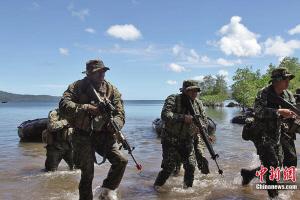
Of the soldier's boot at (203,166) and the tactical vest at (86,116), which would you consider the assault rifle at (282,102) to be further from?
the soldier's boot at (203,166)

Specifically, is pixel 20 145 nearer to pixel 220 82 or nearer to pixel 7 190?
pixel 7 190

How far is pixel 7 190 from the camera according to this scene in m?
8.98

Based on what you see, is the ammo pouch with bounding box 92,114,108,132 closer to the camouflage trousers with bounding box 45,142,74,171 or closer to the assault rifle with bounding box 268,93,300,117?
the assault rifle with bounding box 268,93,300,117

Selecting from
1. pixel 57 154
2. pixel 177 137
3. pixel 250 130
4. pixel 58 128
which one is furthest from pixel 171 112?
pixel 57 154

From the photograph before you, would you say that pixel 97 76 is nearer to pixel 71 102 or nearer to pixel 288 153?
pixel 71 102

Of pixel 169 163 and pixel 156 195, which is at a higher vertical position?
pixel 169 163

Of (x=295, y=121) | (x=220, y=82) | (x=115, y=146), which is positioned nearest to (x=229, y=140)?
(x=295, y=121)

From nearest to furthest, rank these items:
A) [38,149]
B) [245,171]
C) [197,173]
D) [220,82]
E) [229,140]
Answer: [245,171] < [197,173] < [38,149] < [229,140] < [220,82]

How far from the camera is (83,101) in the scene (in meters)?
6.55

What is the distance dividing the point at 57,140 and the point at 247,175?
4497mm

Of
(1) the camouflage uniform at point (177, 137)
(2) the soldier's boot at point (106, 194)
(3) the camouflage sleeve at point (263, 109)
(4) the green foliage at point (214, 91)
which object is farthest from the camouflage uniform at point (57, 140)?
(4) the green foliage at point (214, 91)

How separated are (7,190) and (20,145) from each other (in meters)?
9.14

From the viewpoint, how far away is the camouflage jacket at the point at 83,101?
6371 millimetres

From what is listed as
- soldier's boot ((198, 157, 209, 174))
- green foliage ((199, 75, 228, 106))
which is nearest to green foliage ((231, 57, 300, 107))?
green foliage ((199, 75, 228, 106))
